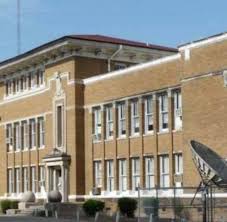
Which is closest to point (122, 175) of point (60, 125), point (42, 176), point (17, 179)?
point (60, 125)

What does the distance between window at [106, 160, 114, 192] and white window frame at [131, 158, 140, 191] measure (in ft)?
8.22

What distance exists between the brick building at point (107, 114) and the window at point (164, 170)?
0.21 ft

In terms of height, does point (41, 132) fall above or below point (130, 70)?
below

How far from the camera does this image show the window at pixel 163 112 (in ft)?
147

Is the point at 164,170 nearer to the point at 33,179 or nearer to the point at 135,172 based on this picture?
the point at 135,172

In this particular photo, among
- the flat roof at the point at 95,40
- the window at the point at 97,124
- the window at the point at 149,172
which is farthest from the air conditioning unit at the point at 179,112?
the flat roof at the point at 95,40

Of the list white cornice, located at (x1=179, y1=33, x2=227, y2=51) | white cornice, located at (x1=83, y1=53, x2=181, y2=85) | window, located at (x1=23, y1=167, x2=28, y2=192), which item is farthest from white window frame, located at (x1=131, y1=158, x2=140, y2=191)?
window, located at (x1=23, y1=167, x2=28, y2=192)

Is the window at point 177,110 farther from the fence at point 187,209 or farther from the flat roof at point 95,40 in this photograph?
the flat roof at point 95,40

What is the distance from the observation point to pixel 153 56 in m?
56.6

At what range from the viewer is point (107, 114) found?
50812 millimetres

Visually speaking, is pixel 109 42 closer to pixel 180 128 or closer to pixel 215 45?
pixel 180 128

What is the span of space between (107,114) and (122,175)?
4367 mm

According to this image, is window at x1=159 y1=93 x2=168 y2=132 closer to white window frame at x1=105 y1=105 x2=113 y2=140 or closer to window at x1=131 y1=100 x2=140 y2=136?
window at x1=131 y1=100 x2=140 y2=136

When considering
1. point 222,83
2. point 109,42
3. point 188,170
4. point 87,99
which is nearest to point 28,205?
point 87,99
